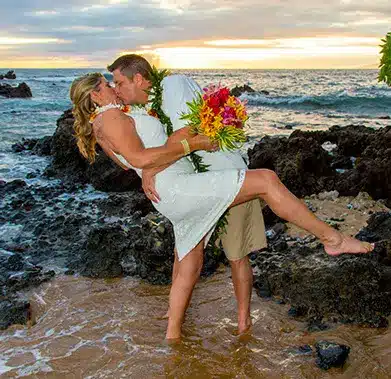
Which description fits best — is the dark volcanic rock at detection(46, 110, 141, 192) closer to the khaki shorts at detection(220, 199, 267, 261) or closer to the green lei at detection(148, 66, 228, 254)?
the khaki shorts at detection(220, 199, 267, 261)

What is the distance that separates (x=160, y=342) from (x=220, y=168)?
1.95 m

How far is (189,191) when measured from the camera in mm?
4996

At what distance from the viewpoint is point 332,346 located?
5004mm

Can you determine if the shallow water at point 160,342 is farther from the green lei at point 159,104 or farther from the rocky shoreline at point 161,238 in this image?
the green lei at point 159,104

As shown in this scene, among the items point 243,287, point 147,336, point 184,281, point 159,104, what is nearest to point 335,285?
point 243,287

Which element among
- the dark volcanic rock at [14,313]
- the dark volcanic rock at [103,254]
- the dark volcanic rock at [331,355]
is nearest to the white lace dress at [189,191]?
the dark volcanic rock at [331,355]

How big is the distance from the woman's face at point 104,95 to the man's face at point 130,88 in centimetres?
13

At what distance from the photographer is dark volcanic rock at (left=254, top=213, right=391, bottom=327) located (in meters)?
5.88

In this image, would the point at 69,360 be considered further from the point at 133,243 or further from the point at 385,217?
the point at 385,217

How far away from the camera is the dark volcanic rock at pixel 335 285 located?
588 cm

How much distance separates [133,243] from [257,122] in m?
21.9

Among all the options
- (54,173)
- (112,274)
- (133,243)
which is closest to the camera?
(112,274)

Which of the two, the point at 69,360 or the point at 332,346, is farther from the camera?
the point at 69,360

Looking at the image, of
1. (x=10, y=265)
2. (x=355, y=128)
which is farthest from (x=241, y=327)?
(x=355, y=128)
